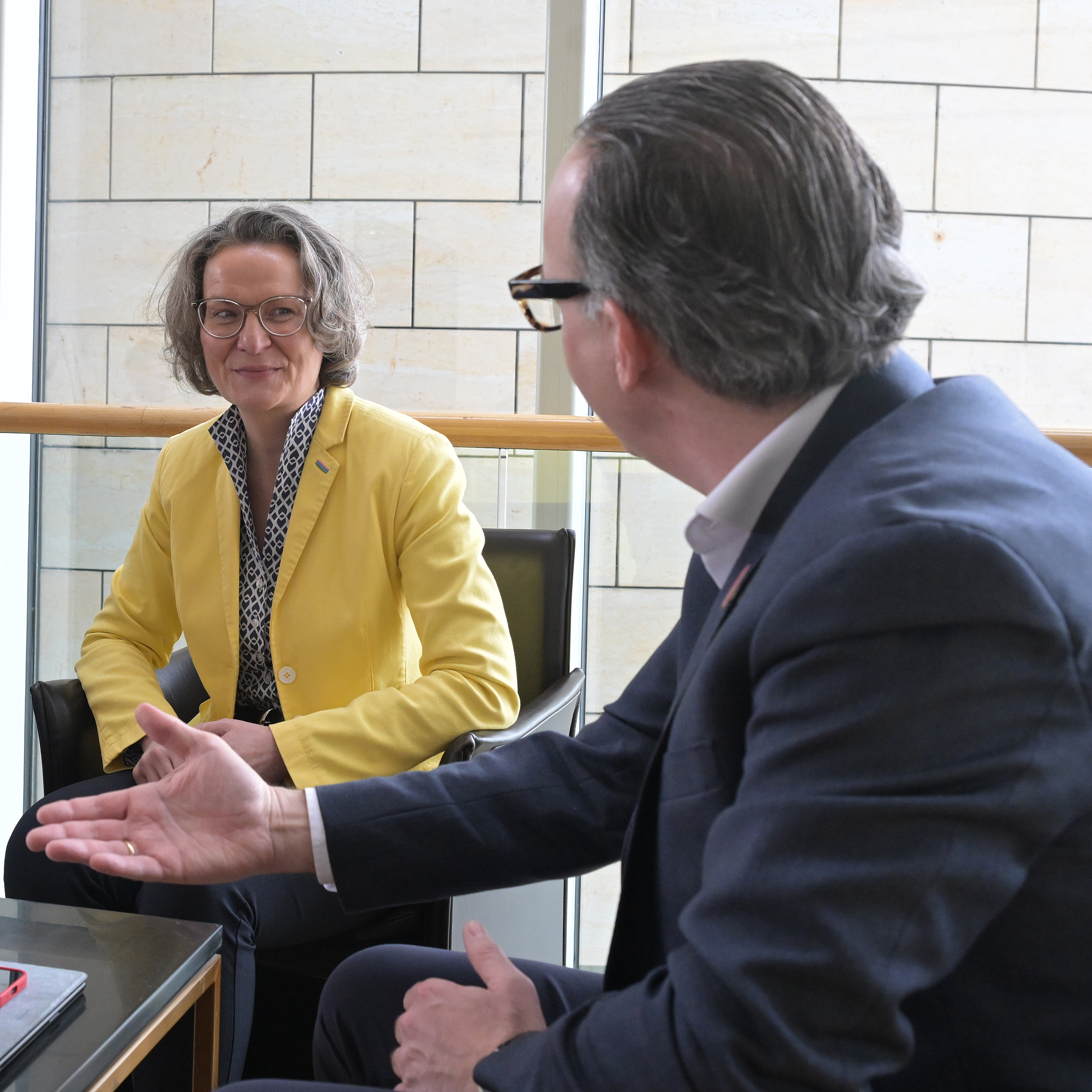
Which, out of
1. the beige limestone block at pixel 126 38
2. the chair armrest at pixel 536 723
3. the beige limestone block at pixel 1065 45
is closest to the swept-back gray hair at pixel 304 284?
the chair armrest at pixel 536 723

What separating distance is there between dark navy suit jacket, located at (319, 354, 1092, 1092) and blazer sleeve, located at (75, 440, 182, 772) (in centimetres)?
132

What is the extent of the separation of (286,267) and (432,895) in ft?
4.03

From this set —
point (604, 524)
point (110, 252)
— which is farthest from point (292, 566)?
point (110, 252)

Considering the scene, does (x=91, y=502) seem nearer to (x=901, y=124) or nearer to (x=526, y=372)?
(x=526, y=372)

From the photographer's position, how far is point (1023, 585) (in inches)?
26.6

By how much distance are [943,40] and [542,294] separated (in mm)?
2626

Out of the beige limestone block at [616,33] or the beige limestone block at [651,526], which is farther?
the beige limestone block at [616,33]

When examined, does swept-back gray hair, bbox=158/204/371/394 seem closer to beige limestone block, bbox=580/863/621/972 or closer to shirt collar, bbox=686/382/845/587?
shirt collar, bbox=686/382/845/587

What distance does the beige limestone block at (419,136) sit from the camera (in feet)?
10.1

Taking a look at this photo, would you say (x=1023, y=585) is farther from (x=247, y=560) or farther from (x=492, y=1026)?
(x=247, y=560)

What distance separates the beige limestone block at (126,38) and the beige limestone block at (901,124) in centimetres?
185

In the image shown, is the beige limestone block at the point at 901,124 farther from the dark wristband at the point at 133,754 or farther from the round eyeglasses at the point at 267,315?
the dark wristband at the point at 133,754

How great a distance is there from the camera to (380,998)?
120 centimetres

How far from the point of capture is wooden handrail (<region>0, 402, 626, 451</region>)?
2.48 meters
